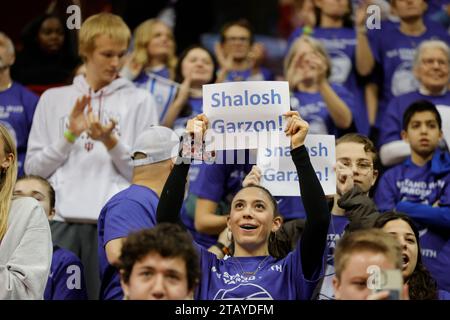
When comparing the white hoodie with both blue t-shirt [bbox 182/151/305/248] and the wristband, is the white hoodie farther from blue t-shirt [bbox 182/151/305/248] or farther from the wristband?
blue t-shirt [bbox 182/151/305/248]

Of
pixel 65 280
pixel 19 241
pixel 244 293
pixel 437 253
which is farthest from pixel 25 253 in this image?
pixel 437 253

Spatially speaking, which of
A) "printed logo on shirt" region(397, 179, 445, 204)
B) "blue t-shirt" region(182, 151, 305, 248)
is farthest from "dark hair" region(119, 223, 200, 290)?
"printed logo on shirt" region(397, 179, 445, 204)

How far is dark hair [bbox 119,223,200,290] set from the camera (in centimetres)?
436

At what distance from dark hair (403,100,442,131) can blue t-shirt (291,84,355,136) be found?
A: 2.04ft

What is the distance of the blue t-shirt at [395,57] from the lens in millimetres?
8227

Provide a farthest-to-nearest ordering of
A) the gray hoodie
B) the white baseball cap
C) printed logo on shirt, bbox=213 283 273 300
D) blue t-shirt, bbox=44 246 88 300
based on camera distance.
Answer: blue t-shirt, bbox=44 246 88 300, the white baseball cap, printed logo on shirt, bbox=213 283 273 300, the gray hoodie

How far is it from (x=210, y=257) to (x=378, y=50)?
3520 mm

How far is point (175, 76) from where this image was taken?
8.17 meters

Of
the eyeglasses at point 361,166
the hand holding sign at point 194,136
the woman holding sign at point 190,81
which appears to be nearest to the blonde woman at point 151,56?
the woman holding sign at point 190,81

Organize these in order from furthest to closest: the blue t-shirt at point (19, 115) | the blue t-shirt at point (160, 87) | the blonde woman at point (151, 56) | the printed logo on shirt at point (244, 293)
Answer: the blonde woman at point (151, 56)
the blue t-shirt at point (160, 87)
the blue t-shirt at point (19, 115)
the printed logo on shirt at point (244, 293)

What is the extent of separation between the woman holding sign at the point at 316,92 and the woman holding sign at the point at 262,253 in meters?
2.13

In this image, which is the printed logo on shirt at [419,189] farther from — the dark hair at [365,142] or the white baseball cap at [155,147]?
the white baseball cap at [155,147]

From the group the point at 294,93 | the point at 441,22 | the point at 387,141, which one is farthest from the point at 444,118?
the point at 441,22

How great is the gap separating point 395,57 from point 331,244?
8.85 feet
